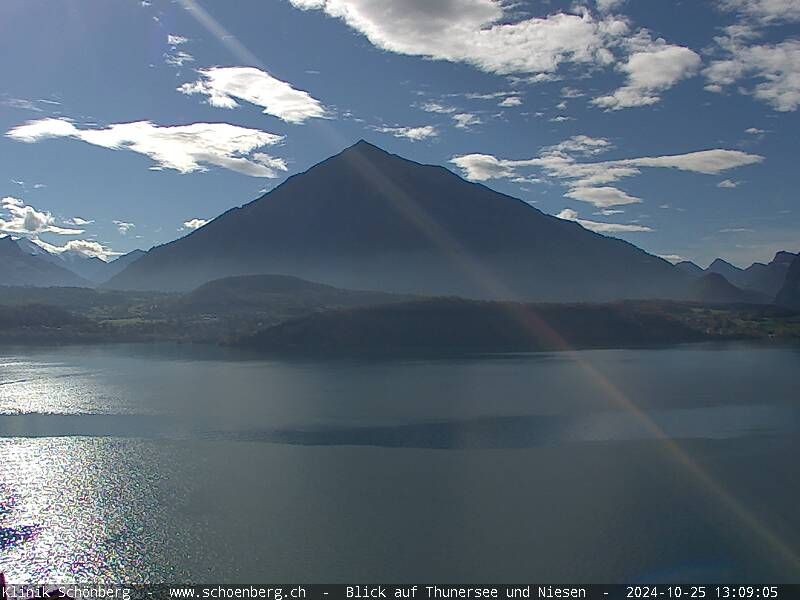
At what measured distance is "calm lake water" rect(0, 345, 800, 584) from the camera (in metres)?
19.6

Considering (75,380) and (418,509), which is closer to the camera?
(418,509)

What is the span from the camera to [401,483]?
27.2 metres

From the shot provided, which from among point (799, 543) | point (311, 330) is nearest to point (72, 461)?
point (799, 543)

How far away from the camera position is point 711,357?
80812 mm

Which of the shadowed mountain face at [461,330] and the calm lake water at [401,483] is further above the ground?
the shadowed mountain face at [461,330]

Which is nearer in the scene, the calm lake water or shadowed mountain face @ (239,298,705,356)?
the calm lake water

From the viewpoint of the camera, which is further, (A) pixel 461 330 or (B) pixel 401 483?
(A) pixel 461 330

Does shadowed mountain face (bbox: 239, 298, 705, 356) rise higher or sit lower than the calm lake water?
higher

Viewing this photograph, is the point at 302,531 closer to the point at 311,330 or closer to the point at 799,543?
the point at 799,543

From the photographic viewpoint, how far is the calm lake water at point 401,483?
64.2ft

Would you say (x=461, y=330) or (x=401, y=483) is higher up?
(x=461, y=330)

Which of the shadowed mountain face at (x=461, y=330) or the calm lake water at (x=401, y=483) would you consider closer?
the calm lake water at (x=401, y=483)

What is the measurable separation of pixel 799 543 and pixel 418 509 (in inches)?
458

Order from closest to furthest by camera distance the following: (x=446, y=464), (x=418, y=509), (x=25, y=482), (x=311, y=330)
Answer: (x=418, y=509) → (x=25, y=482) → (x=446, y=464) → (x=311, y=330)
